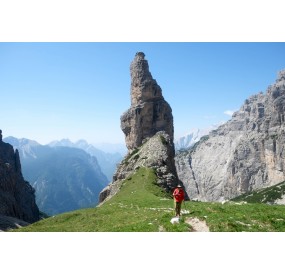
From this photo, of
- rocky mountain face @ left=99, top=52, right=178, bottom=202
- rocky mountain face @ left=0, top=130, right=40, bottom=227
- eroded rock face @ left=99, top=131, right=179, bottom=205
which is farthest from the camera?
rocky mountain face @ left=99, top=52, right=178, bottom=202

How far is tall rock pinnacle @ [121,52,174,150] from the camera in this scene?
110312 mm

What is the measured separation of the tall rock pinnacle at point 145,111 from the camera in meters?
110

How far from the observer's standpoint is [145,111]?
361 ft

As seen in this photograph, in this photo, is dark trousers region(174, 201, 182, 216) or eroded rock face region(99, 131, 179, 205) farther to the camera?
eroded rock face region(99, 131, 179, 205)

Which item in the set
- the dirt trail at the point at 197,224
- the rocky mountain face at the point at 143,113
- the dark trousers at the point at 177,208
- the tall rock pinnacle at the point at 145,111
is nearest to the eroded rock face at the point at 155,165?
the rocky mountain face at the point at 143,113

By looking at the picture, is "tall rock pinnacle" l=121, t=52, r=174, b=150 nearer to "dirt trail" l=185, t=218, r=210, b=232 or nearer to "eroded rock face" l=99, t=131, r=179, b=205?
"eroded rock face" l=99, t=131, r=179, b=205

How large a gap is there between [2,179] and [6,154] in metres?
41.7

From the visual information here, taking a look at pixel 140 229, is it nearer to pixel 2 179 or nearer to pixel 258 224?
pixel 258 224

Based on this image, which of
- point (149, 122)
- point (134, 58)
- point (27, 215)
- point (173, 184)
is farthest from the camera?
point (134, 58)

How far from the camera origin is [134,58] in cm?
11994

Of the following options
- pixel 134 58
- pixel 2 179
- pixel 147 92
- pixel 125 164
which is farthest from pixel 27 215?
pixel 134 58

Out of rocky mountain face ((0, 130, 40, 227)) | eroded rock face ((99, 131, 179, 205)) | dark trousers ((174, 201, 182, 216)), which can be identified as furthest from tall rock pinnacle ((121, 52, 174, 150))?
dark trousers ((174, 201, 182, 216))

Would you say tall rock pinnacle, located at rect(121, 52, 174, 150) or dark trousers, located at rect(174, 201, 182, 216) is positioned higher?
tall rock pinnacle, located at rect(121, 52, 174, 150)

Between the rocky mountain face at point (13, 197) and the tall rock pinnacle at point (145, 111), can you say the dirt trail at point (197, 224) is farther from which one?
the tall rock pinnacle at point (145, 111)
